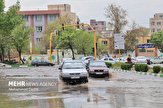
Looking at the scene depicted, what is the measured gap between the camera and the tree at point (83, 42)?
8994 cm

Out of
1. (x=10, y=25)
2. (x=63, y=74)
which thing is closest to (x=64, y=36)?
(x=10, y=25)

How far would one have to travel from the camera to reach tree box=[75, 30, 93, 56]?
8994cm

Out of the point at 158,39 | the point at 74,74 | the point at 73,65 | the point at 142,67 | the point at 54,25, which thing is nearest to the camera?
the point at 74,74

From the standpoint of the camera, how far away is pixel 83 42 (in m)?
92.1

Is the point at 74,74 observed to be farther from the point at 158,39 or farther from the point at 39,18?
the point at 158,39

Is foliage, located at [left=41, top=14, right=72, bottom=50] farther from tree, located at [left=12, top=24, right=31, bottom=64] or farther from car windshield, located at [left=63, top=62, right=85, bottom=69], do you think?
car windshield, located at [left=63, top=62, right=85, bottom=69]

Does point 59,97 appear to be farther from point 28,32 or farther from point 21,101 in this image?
point 28,32

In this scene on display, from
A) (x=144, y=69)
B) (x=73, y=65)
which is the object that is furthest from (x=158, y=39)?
(x=73, y=65)

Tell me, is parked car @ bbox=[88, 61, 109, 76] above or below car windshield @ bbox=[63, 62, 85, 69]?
below

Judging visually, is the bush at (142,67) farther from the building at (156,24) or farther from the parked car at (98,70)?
Answer: the building at (156,24)

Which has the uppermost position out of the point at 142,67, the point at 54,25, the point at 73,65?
the point at 54,25

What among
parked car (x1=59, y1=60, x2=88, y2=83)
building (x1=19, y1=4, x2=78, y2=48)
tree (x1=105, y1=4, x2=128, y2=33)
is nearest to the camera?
parked car (x1=59, y1=60, x2=88, y2=83)

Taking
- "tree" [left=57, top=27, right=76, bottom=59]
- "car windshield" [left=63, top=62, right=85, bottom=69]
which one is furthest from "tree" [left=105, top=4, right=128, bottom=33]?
"car windshield" [left=63, top=62, right=85, bottom=69]

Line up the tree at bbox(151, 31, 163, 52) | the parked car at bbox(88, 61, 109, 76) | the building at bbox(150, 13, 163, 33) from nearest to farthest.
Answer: the parked car at bbox(88, 61, 109, 76), the tree at bbox(151, 31, 163, 52), the building at bbox(150, 13, 163, 33)
